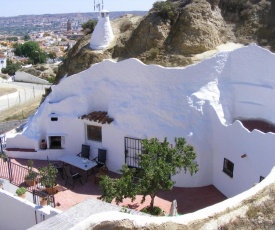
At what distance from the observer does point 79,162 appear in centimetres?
1552

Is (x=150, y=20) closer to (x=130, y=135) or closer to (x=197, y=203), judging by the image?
(x=130, y=135)

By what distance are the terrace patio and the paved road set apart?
32.5 metres

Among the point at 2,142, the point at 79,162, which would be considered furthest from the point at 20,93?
the point at 79,162

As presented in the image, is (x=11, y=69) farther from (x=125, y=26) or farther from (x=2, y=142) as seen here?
(x=2, y=142)

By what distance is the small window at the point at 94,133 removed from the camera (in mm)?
16609

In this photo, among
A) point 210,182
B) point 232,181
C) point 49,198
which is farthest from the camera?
point 210,182

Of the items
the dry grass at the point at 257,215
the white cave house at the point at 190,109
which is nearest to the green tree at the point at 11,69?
the white cave house at the point at 190,109

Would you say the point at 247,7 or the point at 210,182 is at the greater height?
the point at 247,7

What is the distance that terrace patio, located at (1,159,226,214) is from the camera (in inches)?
537

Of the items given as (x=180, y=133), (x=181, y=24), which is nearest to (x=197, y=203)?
(x=180, y=133)

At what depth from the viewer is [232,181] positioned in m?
13.8

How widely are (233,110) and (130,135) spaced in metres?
4.57

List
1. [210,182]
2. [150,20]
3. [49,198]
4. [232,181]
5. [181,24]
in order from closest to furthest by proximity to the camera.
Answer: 1. [49,198]
2. [232,181]
3. [210,182]
4. [181,24]
5. [150,20]

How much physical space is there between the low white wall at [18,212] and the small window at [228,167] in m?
6.80
